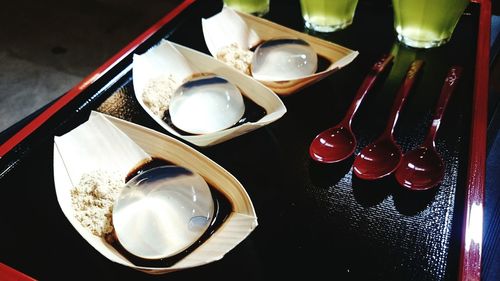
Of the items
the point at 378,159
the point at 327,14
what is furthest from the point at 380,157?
the point at 327,14

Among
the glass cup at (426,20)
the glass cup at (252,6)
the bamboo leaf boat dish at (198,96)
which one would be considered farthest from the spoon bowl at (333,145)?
the glass cup at (252,6)

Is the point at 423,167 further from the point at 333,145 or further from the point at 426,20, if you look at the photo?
the point at 426,20

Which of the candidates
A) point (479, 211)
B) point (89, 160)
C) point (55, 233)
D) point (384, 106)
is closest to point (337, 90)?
point (384, 106)

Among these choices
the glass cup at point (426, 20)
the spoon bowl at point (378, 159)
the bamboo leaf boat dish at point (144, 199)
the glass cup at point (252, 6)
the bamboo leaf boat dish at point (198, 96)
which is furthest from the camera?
the glass cup at point (252, 6)

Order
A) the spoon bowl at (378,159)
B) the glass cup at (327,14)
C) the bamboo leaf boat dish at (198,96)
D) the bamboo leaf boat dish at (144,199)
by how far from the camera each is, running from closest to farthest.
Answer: the bamboo leaf boat dish at (144,199), the spoon bowl at (378,159), the bamboo leaf boat dish at (198,96), the glass cup at (327,14)

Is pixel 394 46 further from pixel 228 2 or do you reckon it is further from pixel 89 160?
pixel 89 160

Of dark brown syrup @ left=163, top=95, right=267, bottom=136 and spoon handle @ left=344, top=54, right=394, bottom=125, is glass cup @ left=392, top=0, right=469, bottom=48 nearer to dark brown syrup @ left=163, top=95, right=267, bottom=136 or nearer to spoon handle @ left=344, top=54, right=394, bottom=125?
spoon handle @ left=344, top=54, right=394, bottom=125

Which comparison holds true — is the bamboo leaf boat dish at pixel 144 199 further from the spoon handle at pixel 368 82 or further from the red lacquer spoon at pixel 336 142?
the spoon handle at pixel 368 82

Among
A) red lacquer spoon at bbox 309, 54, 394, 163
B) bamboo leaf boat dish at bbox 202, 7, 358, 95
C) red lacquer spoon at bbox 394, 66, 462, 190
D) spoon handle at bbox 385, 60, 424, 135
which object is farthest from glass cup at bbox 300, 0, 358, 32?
red lacquer spoon at bbox 394, 66, 462, 190
